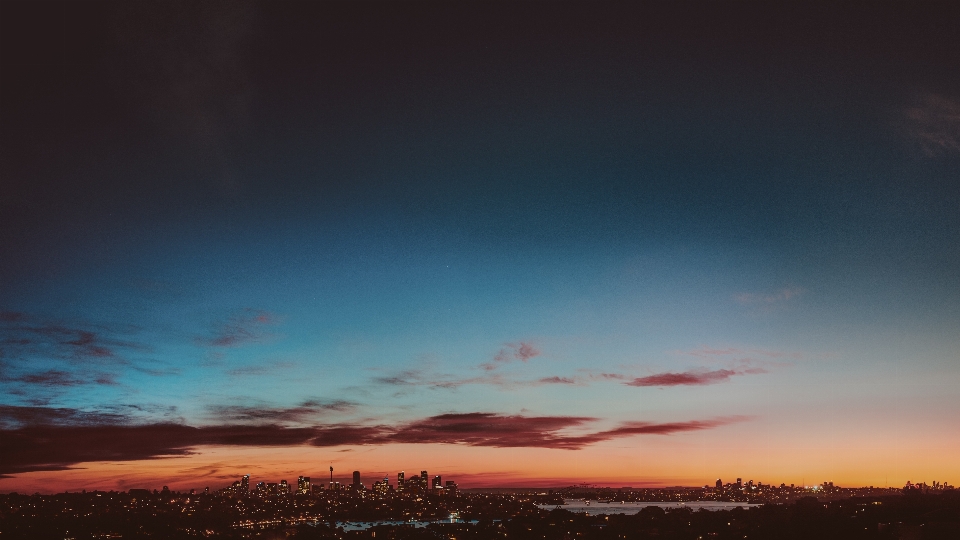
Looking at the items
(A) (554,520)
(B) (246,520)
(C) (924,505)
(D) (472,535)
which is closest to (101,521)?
(B) (246,520)

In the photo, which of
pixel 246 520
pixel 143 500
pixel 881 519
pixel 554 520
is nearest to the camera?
pixel 881 519

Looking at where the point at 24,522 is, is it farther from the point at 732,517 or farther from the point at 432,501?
the point at 432,501

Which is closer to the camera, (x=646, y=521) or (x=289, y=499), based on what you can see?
(x=646, y=521)

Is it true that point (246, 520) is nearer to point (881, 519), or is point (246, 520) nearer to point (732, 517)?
point (732, 517)

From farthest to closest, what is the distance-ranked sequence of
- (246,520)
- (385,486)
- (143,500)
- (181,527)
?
1. (385,486)
2. (143,500)
3. (246,520)
4. (181,527)

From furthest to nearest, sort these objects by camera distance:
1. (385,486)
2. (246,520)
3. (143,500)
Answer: (385,486) → (143,500) → (246,520)

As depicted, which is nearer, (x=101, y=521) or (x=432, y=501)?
(x=101, y=521)

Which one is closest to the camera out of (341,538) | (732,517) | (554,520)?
(341,538)

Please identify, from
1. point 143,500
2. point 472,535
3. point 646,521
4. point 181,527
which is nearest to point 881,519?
point 646,521
